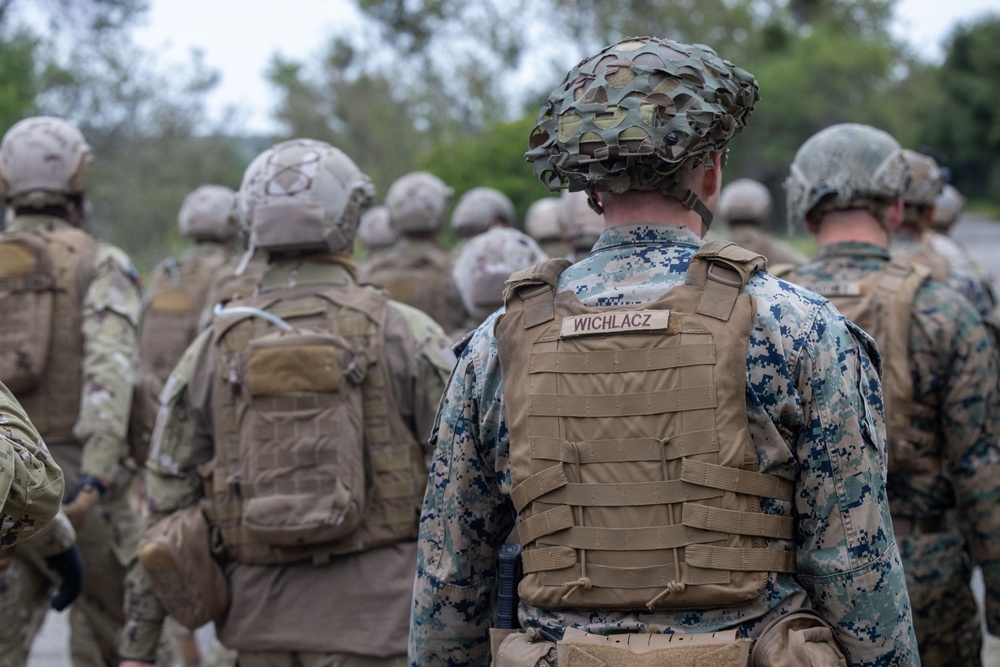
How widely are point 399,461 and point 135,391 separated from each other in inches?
79.2

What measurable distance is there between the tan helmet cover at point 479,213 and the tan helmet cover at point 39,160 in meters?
5.48

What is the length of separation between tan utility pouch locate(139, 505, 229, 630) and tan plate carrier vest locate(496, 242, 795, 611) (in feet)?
5.54

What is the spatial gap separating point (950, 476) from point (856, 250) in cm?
88

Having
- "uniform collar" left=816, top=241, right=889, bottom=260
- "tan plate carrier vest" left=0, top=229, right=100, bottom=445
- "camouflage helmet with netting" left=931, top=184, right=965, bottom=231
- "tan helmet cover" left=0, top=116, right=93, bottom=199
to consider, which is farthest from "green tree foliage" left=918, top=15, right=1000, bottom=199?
"tan plate carrier vest" left=0, top=229, right=100, bottom=445

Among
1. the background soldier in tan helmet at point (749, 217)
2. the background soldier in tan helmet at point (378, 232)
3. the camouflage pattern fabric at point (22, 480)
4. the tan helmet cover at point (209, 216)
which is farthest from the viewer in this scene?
the background soldier in tan helmet at point (378, 232)

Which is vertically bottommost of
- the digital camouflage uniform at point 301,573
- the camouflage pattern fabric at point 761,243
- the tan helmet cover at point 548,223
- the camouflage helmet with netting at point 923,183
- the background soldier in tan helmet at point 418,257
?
the digital camouflage uniform at point 301,573

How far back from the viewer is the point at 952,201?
9.57 m

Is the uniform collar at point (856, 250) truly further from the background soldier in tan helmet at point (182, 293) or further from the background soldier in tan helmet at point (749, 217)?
the background soldier in tan helmet at point (749, 217)

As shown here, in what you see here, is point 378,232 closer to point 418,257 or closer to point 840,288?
point 418,257

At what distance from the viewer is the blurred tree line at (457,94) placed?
86.4 ft

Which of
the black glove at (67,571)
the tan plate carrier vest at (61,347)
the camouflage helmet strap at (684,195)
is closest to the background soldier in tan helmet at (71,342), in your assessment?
the tan plate carrier vest at (61,347)

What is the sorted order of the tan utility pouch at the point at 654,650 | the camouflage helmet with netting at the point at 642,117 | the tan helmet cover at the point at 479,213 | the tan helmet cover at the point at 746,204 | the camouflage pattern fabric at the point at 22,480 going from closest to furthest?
the tan utility pouch at the point at 654,650 < the camouflage pattern fabric at the point at 22,480 < the camouflage helmet with netting at the point at 642,117 < the tan helmet cover at the point at 479,213 < the tan helmet cover at the point at 746,204

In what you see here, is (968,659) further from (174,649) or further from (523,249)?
(174,649)

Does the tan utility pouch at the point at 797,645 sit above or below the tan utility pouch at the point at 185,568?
below
